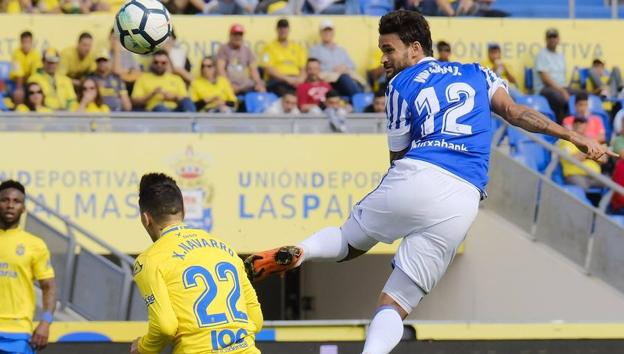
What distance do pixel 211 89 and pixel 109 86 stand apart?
111cm

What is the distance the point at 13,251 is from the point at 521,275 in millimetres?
5859

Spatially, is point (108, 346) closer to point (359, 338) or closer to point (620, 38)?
point (359, 338)

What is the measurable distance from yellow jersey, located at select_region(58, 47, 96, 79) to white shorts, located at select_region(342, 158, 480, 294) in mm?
8233

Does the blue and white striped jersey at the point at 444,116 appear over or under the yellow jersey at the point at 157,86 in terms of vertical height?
over

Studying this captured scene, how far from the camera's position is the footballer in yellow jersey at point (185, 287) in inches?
249

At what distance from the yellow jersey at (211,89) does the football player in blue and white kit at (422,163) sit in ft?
24.4

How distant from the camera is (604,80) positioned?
1585 cm

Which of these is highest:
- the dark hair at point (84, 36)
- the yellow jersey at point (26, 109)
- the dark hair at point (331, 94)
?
the dark hair at point (84, 36)

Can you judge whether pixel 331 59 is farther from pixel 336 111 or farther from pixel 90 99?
pixel 90 99

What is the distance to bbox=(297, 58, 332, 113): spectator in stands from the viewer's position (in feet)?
47.3

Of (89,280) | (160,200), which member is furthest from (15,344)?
(160,200)

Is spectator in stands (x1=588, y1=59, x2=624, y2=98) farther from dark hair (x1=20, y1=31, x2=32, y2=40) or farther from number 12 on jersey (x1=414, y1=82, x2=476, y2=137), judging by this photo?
number 12 on jersey (x1=414, y1=82, x2=476, y2=137)

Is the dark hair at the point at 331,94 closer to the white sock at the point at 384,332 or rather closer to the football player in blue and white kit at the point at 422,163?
the football player in blue and white kit at the point at 422,163

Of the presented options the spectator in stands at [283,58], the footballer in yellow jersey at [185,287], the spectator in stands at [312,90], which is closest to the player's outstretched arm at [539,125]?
the footballer in yellow jersey at [185,287]
